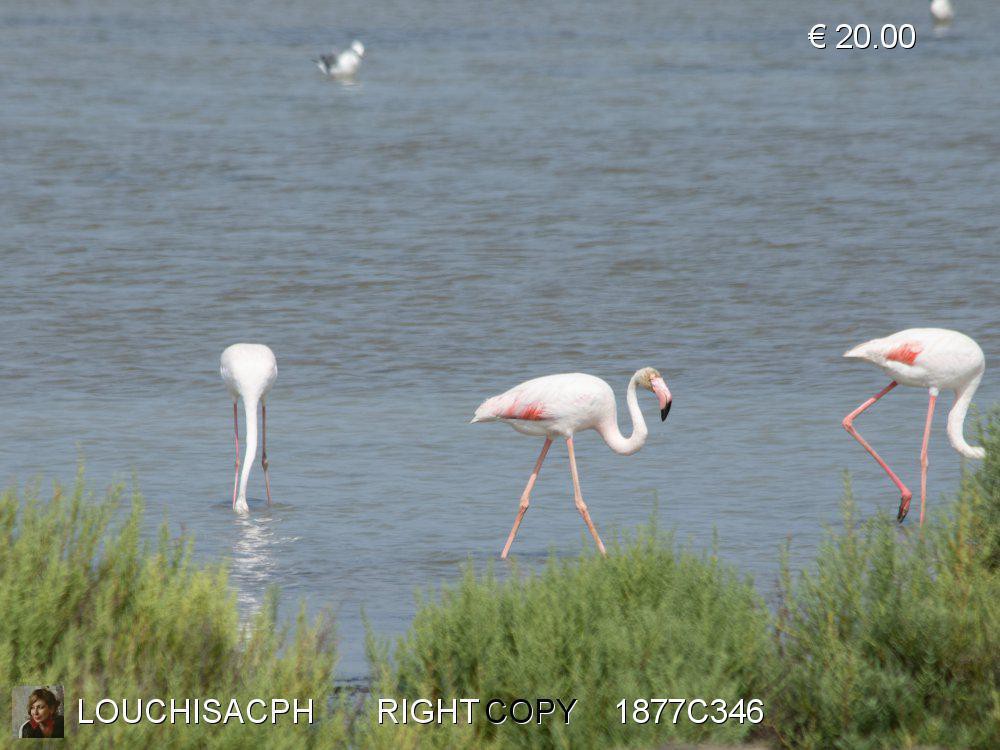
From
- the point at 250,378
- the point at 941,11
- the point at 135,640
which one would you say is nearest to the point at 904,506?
the point at 250,378

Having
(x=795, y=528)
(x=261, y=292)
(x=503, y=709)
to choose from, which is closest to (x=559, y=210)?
(x=261, y=292)

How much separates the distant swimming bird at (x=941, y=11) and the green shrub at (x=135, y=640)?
136 ft

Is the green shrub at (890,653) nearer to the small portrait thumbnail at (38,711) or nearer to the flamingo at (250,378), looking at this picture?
the small portrait thumbnail at (38,711)

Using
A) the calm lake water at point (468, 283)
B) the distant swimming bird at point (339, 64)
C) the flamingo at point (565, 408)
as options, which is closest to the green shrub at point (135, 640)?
the calm lake water at point (468, 283)

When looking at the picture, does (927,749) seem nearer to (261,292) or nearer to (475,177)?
(261,292)

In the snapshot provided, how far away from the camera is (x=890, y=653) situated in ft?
20.0

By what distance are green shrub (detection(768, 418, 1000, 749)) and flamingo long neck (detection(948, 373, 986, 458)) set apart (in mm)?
4043

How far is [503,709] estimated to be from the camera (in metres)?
Answer: 6.08

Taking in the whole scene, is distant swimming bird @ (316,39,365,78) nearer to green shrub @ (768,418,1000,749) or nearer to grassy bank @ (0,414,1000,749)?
grassy bank @ (0,414,1000,749)

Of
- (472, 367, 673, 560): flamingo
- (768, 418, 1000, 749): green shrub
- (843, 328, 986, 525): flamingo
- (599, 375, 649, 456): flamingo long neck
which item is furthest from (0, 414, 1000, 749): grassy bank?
(843, 328, 986, 525): flamingo

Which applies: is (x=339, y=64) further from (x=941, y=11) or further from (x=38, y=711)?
(x=38, y=711)

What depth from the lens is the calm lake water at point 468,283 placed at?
10.6 m

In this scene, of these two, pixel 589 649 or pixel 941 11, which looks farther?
pixel 941 11

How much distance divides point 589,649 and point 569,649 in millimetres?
70
